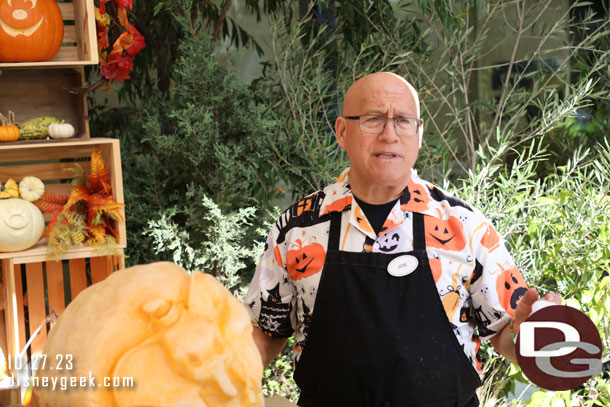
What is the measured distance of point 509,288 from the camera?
1538 millimetres

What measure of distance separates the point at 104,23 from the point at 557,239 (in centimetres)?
215

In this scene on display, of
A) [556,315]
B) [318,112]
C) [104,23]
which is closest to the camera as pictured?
[556,315]

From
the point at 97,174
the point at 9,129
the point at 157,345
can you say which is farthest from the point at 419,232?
the point at 9,129

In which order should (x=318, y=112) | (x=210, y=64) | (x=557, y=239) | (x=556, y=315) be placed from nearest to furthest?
(x=556, y=315) → (x=557, y=239) → (x=210, y=64) → (x=318, y=112)

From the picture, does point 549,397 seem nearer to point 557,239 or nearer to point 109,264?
point 557,239

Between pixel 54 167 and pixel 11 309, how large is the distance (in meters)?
0.65

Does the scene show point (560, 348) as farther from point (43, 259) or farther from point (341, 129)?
point (43, 259)

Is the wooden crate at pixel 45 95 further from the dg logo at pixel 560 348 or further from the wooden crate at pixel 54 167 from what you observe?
the dg logo at pixel 560 348

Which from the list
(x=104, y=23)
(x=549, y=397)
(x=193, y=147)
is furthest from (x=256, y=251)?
(x=549, y=397)

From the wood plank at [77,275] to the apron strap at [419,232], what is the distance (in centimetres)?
177

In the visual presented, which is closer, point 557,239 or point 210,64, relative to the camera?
point 557,239

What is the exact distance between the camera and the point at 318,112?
3330 millimetres

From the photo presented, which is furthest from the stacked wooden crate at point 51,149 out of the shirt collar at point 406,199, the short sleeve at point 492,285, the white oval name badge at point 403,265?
the short sleeve at point 492,285

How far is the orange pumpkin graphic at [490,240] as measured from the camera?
1564 mm
